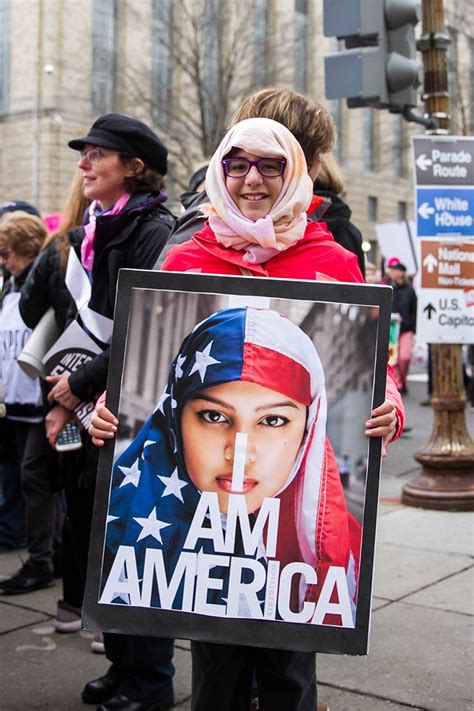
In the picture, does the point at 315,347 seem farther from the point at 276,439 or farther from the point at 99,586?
the point at 99,586

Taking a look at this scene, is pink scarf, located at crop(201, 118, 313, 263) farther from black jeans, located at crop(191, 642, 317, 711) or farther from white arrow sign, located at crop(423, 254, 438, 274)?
white arrow sign, located at crop(423, 254, 438, 274)

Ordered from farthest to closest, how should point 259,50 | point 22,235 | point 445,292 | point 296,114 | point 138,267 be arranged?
point 259,50 < point 445,292 < point 22,235 < point 138,267 < point 296,114

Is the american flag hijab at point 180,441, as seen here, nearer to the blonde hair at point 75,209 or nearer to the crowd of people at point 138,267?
the crowd of people at point 138,267

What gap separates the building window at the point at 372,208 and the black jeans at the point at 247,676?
4764cm

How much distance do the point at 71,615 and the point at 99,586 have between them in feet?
6.74

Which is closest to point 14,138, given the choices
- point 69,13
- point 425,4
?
point 69,13

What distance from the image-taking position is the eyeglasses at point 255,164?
8.53ft

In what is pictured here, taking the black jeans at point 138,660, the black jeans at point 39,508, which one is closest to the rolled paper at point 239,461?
the black jeans at point 138,660

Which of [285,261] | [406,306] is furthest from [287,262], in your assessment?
[406,306]

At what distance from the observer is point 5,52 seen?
35500 mm

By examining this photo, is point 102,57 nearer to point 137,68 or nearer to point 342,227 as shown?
point 137,68

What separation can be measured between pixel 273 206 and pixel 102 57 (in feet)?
114

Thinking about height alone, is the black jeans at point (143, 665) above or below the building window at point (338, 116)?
below

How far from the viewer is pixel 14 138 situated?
35344 millimetres
